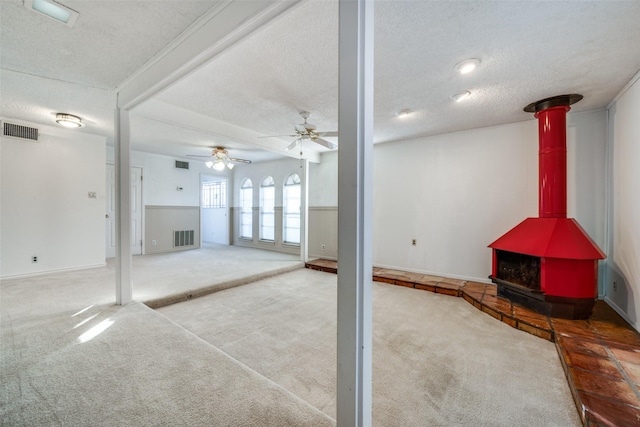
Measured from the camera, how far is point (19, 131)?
4.01 m

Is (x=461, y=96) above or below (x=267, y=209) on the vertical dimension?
above

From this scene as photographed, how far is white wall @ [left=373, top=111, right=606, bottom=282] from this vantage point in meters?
3.34

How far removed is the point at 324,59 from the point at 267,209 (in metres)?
5.60

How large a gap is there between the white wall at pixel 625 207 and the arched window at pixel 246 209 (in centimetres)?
742

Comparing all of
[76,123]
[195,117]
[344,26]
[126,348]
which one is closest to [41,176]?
[76,123]

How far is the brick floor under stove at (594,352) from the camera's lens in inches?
59.5

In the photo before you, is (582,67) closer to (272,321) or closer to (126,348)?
(272,321)

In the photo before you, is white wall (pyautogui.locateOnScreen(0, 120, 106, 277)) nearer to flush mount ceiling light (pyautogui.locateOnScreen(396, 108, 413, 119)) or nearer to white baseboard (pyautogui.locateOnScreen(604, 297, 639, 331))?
flush mount ceiling light (pyautogui.locateOnScreen(396, 108, 413, 119))

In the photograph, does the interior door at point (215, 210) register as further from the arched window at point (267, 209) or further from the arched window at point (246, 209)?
the arched window at point (267, 209)

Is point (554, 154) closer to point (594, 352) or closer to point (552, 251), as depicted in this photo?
point (552, 251)

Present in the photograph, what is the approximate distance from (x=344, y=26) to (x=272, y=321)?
2797 mm

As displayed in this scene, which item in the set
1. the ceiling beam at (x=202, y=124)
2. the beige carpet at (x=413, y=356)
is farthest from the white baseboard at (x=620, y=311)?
the ceiling beam at (x=202, y=124)

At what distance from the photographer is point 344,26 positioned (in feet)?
3.83

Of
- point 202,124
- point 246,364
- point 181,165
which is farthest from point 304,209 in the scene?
point 246,364
